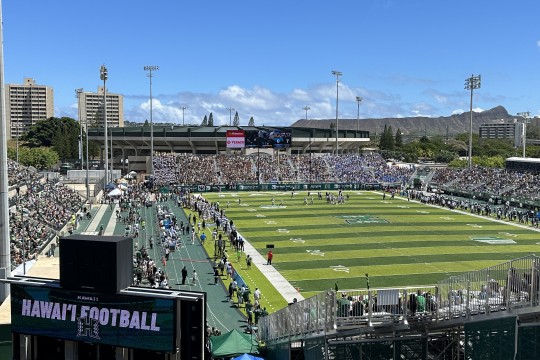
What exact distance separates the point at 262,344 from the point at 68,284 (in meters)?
6.64

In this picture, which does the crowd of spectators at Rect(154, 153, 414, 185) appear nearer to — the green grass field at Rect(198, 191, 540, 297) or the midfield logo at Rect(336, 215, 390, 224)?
the green grass field at Rect(198, 191, 540, 297)

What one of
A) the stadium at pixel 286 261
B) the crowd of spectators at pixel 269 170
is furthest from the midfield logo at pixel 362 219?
the crowd of spectators at pixel 269 170

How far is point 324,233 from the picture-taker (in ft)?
125

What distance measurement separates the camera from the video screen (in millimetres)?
74188

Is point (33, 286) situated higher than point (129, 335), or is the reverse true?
point (33, 286)

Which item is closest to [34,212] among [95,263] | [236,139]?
[95,263]

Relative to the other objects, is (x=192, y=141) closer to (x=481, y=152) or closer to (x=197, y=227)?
(x=197, y=227)

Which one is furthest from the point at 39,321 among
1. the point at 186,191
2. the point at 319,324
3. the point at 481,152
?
the point at 481,152

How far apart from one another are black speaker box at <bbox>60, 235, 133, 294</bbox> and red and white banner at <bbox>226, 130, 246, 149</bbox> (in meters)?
62.0

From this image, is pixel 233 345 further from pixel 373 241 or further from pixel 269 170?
pixel 269 170

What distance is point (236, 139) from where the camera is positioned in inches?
2926

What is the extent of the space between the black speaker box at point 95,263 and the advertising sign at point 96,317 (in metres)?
0.25

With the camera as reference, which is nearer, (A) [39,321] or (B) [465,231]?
(A) [39,321]

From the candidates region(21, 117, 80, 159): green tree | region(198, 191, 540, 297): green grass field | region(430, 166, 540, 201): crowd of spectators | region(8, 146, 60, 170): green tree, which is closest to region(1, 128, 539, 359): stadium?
region(198, 191, 540, 297): green grass field
